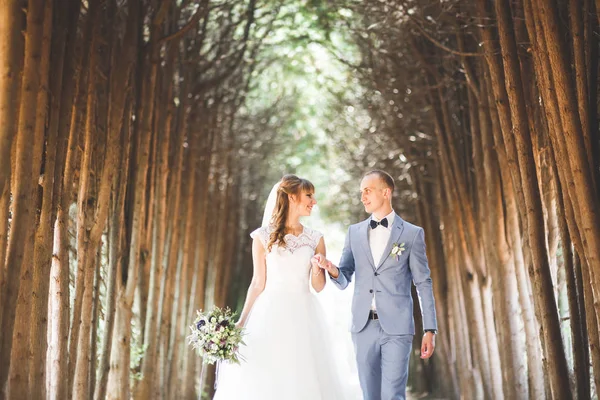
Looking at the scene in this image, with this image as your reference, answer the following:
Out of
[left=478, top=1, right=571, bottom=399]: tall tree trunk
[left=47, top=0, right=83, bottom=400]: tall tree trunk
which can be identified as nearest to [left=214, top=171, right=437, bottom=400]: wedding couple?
[left=478, top=1, right=571, bottom=399]: tall tree trunk

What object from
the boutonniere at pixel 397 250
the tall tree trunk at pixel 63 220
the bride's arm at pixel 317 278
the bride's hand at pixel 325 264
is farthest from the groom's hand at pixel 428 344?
the tall tree trunk at pixel 63 220

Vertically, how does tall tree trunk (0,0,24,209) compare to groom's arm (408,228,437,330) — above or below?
above

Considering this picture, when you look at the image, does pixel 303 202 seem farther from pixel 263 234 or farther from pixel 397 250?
pixel 397 250

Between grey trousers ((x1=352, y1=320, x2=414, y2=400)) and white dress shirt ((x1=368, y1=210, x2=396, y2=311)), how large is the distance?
488 millimetres

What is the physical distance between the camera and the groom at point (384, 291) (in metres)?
4.88

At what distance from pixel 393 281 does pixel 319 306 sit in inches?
30.0

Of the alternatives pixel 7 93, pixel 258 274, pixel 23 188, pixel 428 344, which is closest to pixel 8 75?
pixel 7 93

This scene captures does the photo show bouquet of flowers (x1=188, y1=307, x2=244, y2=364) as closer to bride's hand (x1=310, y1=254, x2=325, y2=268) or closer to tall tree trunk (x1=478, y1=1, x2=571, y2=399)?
bride's hand (x1=310, y1=254, x2=325, y2=268)

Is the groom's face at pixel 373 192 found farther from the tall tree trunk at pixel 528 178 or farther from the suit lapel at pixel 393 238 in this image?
the tall tree trunk at pixel 528 178

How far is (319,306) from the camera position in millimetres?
5598

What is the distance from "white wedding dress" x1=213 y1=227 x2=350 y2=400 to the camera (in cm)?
513

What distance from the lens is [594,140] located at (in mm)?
4508

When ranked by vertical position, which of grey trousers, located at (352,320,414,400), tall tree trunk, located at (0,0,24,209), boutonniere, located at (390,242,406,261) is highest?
tall tree trunk, located at (0,0,24,209)

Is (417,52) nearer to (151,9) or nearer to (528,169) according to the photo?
(151,9)
